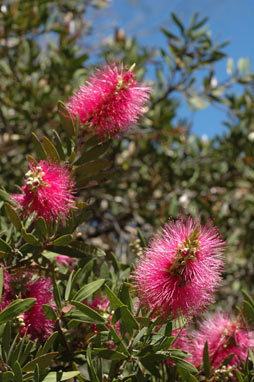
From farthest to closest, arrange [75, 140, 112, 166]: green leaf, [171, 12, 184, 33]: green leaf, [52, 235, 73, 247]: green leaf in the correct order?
1. [171, 12, 184, 33]: green leaf
2. [75, 140, 112, 166]: green leaf
3. [52, 235, 73, 247]: green leaf

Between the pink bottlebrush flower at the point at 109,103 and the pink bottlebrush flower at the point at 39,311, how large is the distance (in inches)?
21.6

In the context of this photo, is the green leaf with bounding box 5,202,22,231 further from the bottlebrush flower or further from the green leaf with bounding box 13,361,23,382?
the green leaf with bounding box 13,361,23,382

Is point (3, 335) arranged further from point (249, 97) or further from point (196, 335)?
point (249, 97)

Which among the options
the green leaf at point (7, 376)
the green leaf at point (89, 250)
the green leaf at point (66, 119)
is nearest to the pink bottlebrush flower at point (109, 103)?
the green leaf at point (66, 119)

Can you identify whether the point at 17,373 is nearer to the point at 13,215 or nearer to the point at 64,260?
the point at 13,215

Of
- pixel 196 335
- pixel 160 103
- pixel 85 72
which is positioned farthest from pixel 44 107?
pixel 196 335

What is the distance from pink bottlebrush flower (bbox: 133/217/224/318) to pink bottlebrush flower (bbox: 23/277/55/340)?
0.32m

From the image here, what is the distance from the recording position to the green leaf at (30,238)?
52.2 inches

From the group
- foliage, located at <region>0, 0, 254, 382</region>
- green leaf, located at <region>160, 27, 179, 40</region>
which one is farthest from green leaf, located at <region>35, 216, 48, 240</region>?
green leaf, located at <region>160, 27, 179, 40</region>

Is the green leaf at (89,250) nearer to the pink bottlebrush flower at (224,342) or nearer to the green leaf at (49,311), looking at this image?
the green leaf at (49,311)

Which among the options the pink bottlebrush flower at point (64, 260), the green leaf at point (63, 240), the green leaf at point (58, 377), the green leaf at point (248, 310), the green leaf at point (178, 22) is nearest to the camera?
the green leaf at point (58, 377)

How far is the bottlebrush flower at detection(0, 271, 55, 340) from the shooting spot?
144 centimetres

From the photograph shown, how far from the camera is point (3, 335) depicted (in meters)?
1.25

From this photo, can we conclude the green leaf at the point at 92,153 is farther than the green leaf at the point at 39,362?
Yes
